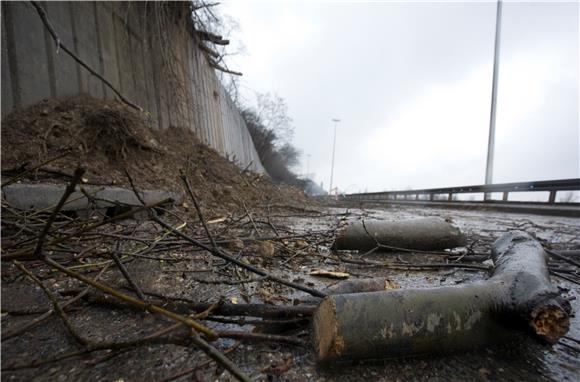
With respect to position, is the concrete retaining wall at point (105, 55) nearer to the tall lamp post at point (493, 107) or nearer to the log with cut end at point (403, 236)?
the log with cut end at point (403, 236)

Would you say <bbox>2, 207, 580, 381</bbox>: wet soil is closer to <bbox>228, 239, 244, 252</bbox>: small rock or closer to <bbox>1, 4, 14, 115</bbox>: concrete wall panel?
<bbox>228, 239, 244, 252</bbox>: small rock

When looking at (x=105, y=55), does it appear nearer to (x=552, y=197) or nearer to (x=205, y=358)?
(x=205, y=358)

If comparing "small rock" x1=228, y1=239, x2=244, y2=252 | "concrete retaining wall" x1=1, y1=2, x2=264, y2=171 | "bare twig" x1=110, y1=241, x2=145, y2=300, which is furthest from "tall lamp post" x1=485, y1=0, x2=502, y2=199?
"bare twig" x1=110, y1=241, x2=145, y2=300

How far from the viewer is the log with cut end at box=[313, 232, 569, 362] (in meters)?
0.78

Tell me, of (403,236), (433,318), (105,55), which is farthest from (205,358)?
(105,55)

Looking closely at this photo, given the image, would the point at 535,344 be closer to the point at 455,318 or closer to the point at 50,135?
the point at 455,318

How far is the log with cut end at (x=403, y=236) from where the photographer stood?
79.5 inches

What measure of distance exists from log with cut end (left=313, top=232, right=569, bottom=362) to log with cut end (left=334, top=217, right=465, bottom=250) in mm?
1130

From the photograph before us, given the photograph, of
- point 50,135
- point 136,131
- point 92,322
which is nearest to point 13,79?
point 50,135

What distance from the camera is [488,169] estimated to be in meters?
9.92

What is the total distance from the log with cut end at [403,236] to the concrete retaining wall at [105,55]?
3.27m

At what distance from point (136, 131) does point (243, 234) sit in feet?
6.75

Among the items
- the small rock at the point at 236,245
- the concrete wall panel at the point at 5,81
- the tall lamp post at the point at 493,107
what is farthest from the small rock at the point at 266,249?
the tall lamp post at the point at 493,107

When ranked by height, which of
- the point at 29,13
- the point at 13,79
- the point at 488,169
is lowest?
the point at 488,169
